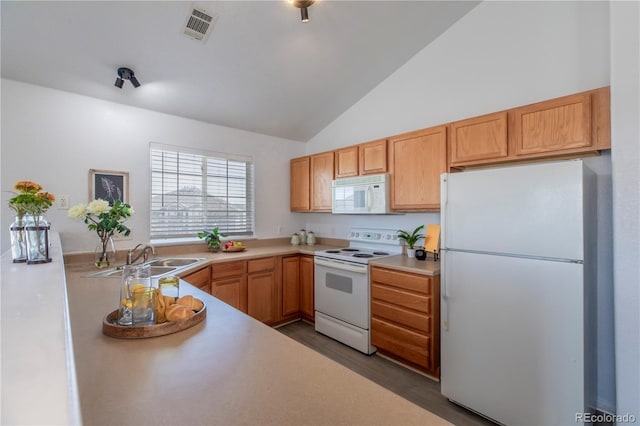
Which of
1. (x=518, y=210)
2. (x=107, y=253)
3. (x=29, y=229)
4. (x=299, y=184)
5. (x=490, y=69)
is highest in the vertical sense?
(x=490, y=69)

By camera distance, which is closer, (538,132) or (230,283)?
(538,132)

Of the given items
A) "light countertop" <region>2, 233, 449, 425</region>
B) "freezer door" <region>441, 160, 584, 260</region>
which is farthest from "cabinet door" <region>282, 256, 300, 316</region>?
"light countertop" <region>2, 233, 449, 425</region>

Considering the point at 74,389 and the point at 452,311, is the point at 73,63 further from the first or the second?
the point at 452,311

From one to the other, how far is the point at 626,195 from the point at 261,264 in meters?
2.82

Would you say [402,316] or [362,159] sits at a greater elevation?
[362,159]

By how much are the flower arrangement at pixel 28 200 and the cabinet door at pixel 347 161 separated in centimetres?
247

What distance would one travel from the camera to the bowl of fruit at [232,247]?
10.5 ft

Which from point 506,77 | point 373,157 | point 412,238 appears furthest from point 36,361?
point 506,77

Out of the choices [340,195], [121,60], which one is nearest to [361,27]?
[340,195]

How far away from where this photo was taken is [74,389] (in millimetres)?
604

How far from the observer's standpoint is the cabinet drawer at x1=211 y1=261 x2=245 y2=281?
2715 mm

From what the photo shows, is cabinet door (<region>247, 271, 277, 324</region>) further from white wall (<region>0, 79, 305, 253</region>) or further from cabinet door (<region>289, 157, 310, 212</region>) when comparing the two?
white wall (<region>0, 79, 305, 253</region>)

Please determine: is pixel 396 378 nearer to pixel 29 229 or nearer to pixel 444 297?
pixel 444 297

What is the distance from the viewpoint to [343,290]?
9.39 feet
